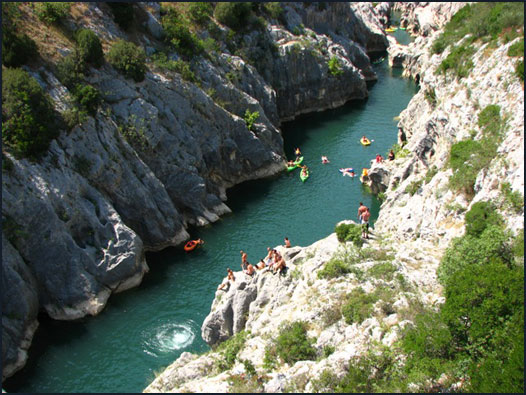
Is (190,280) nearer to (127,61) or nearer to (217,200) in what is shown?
(217,200)

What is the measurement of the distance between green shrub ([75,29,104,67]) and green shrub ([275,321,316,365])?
32205 mm

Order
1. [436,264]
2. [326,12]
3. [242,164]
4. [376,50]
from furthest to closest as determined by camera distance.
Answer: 1. [376,50]
2. [326,12]
3. [242,164]
4. [436,264]

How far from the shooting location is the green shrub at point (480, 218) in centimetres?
2658

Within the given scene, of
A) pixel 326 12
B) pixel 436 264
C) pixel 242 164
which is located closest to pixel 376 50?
pixel 326 12

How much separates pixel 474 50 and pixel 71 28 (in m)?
35.4

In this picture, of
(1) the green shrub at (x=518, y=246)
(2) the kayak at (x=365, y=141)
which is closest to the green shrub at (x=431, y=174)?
(1) the green shrub at (x=518, y=246)

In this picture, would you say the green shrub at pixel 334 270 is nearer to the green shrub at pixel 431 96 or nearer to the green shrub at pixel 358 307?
the green shrub at pixel 358 307

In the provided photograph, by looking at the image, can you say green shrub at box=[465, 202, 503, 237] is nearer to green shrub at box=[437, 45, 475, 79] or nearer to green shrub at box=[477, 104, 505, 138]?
green shrub at box=[477, 104, 505, 138]

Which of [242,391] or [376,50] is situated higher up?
[376,50]

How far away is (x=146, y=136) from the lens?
45.6 meters

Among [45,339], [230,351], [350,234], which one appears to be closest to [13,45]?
[45,339]

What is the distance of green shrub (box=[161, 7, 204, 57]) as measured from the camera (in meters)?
→ 54.2

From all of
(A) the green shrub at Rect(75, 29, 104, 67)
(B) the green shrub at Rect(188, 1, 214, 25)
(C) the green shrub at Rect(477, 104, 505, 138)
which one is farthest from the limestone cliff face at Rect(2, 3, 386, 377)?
(C) the green shrub at Rect(477, 104, 505, 138)

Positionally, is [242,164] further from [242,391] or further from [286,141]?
[242,391]
